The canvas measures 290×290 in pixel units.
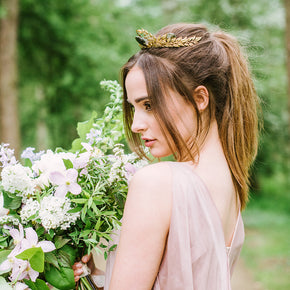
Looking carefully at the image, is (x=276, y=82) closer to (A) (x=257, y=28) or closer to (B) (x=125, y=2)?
(A) (x=257, y=28)

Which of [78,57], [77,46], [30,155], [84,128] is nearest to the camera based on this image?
[30,155]

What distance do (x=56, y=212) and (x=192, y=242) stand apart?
0.52 m

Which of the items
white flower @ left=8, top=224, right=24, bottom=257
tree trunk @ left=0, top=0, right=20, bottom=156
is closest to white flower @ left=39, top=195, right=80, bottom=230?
white flower @ left=8, top=224, right=24, bottom=257

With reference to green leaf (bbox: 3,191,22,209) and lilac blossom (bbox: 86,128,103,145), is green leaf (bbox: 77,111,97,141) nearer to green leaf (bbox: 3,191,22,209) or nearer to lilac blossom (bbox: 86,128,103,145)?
lilac blossom (bbox: 86,128,103,145)

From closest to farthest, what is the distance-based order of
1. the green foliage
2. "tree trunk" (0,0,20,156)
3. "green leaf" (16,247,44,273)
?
"green leaf" (16,247,44,273) → "tree trunk" (0,0,20,156) → the green foliage

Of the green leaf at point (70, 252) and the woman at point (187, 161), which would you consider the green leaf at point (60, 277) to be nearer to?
the green leaf at point (70, 252)

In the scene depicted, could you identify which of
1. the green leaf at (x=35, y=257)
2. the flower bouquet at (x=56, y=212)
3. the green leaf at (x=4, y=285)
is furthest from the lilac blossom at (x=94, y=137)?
the green leaf at (x=4, y=285)

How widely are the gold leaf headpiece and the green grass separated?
Result: 5.51m

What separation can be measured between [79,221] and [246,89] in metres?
0.91

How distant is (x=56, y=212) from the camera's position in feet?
5.19

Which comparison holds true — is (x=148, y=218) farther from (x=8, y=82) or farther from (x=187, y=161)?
(x=8, y=82)

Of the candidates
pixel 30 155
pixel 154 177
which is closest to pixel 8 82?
pixel 30 155

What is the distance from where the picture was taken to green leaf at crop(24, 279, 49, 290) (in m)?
1.58

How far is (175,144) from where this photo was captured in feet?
5.30
